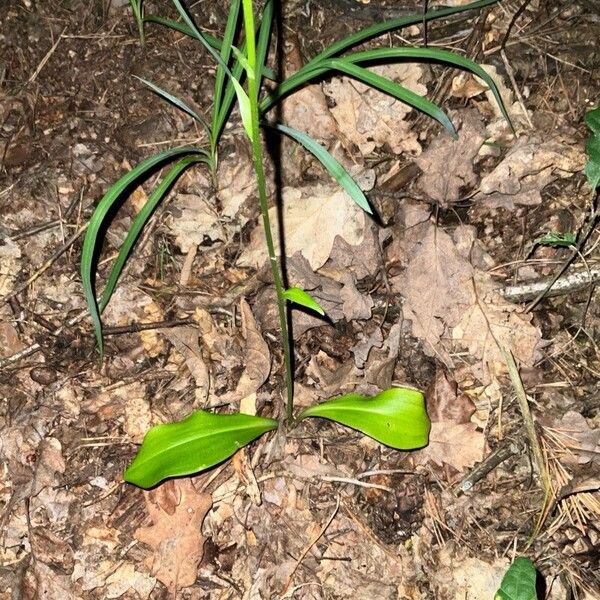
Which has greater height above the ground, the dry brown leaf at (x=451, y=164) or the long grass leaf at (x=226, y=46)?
A: the long grass leaf at (x=226, y=46)

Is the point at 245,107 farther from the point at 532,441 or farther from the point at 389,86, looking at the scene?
the point at 532,441

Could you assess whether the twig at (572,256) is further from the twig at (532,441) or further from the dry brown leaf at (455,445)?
the dry brown leaf at (455,445)

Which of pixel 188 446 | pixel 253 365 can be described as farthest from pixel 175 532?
pixel 253 365

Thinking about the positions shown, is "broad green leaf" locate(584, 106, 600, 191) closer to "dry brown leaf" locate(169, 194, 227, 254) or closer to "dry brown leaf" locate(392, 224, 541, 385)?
"dry brown leaf" locate(392, 224, 541, 385)

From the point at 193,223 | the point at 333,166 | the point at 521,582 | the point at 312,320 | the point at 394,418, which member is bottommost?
the point at 521,582

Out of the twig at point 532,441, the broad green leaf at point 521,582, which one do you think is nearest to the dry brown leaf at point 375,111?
the twig at point 532,441

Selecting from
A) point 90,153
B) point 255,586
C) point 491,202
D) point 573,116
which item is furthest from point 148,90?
point 255,586

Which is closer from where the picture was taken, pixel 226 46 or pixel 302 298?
pixel 302 298

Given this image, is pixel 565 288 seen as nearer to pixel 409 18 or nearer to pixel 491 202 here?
pixel 491 202
